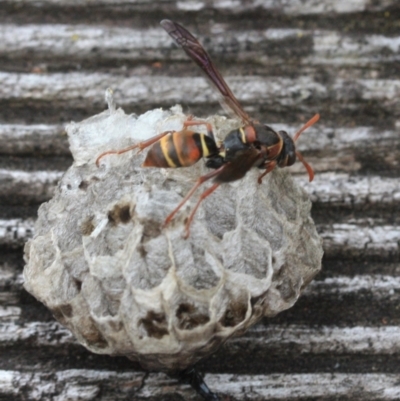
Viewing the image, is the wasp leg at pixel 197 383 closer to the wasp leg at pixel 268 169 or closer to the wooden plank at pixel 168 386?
the wooden plank at pixel 168 386

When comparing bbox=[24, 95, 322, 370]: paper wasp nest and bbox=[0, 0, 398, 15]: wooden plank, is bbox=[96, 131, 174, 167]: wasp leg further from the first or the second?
bbox=[0, 0, 398, 15]: wooden plank

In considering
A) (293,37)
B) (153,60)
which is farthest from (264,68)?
(153,60)

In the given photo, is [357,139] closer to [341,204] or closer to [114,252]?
[341,204]

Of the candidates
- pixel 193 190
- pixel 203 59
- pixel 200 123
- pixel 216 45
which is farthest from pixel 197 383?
pixel 216 45

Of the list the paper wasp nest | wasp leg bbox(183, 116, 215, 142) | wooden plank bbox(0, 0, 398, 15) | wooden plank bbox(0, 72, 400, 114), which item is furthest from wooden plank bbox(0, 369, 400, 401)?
wooden plank bbox(0, 0, 398, 15)

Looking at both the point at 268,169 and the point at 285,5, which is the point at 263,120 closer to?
the point at 285,5
